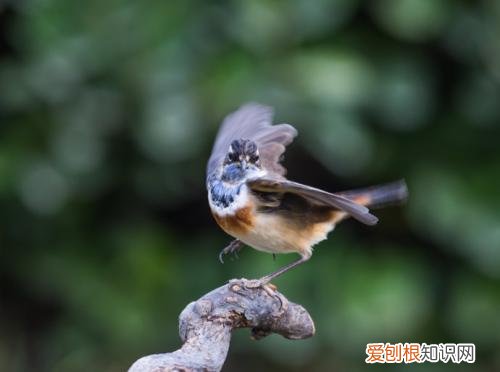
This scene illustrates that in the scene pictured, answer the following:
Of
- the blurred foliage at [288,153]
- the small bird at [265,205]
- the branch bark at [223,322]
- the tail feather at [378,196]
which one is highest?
the blurred foliage at [288,153]

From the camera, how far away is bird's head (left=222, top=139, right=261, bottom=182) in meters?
2.64

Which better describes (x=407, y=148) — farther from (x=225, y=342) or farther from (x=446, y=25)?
(x=225, y=342)

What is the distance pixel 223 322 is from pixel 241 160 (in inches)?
28.0

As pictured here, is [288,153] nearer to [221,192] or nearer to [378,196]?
[378,196]

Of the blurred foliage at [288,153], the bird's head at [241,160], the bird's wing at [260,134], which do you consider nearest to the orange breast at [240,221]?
the bird's head at [241,160]

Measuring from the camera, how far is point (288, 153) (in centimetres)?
423

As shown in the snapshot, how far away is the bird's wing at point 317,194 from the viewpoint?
7.35 feet

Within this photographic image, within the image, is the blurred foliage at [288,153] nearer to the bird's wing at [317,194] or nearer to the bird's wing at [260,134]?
the bird's wing at [260,134]

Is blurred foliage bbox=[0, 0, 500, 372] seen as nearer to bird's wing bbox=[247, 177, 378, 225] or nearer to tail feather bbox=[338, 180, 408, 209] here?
tail feather bbox=[338, 180, 408, 209]

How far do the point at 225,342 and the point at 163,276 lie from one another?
2314 mm

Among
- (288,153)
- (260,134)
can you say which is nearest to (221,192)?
(260,134)

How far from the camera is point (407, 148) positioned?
4109mm

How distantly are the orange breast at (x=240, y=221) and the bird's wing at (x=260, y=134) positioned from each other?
324mm

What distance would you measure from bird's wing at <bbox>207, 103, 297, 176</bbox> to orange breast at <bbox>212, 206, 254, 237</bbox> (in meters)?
0.32
